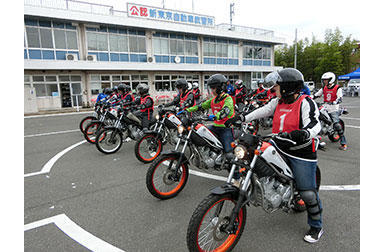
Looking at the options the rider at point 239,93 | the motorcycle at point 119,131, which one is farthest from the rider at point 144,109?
the rider at point 239,93

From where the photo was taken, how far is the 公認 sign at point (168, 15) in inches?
931

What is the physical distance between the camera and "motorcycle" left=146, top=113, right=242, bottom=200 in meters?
3.86

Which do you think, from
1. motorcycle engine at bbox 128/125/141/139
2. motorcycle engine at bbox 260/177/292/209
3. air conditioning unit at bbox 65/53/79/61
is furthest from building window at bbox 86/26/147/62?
motorcycle engine at bbox 260/177/292/209

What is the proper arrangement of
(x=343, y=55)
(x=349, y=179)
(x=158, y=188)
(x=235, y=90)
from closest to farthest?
(x=158, y=188) → (x=349, y=179) → (x=235, y=90) → (x=343, y=55)

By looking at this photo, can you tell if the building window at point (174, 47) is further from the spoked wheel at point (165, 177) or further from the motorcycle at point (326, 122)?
the spoked wheel at point (165, 177)

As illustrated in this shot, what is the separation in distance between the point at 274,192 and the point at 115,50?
23.8 meters

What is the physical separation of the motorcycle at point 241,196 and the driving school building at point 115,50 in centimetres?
2045

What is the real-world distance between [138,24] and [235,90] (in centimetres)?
1626

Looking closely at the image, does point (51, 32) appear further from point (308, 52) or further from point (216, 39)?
point (308, 52)

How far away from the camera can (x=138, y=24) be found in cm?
2320

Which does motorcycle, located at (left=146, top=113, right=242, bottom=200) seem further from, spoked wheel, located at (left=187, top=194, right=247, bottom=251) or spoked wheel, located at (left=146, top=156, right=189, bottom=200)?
spoked wheel, located at (left=187, top=194, right=247, bottom=251)

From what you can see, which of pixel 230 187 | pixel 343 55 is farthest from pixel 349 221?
pixel 343 55

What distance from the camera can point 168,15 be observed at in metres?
26.0

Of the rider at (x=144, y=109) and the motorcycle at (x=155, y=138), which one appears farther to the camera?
the rider at (x=144, y=109)
